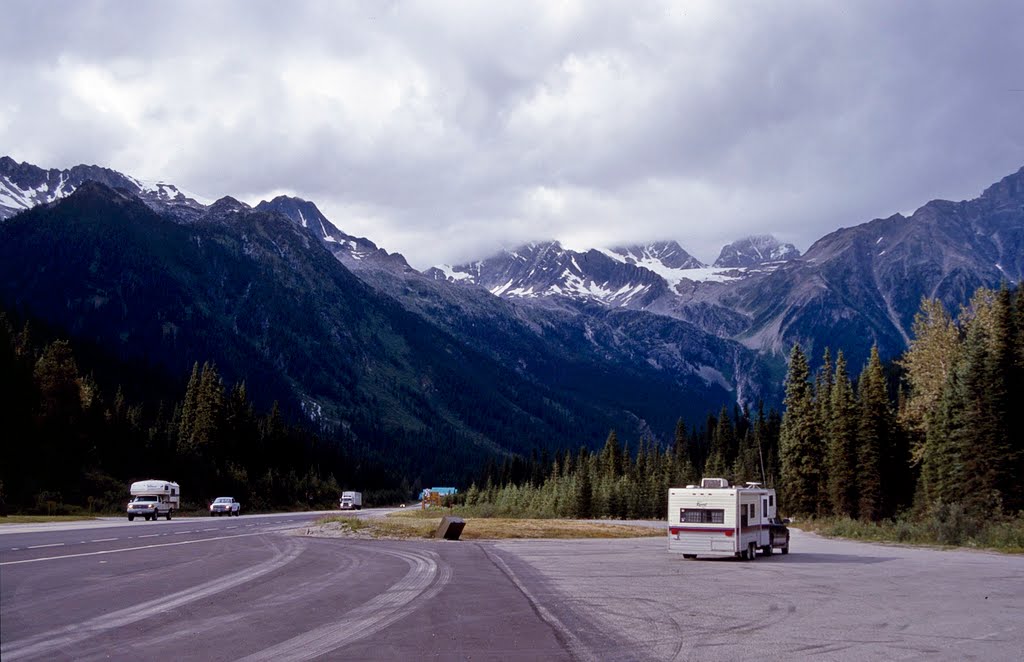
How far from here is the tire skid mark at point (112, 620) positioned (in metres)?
11.1

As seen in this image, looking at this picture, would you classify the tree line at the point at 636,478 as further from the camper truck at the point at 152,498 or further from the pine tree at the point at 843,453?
the camper truck at the point at 152,498

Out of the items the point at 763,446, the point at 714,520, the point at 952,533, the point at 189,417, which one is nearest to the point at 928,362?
the point at 952,533

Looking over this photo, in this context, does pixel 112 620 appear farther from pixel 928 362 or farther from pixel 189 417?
pixel 189 417

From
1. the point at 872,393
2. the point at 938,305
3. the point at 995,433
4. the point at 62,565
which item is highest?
the point at 938,305

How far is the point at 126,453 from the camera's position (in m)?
90.9

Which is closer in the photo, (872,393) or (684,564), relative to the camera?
(684,564)

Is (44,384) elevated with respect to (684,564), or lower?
elevated

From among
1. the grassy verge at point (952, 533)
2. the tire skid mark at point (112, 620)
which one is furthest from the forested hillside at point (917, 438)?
the tire skid mark at point (112, 620)

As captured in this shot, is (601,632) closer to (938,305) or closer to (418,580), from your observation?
(418,580)

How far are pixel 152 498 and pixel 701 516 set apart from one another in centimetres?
4824

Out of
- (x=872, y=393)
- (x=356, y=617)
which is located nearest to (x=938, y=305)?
(x=872, y=393)

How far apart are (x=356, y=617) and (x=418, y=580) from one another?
7006mm

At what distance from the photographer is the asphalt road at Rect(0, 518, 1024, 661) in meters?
12.6

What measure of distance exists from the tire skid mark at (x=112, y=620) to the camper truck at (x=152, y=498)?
42052mm
